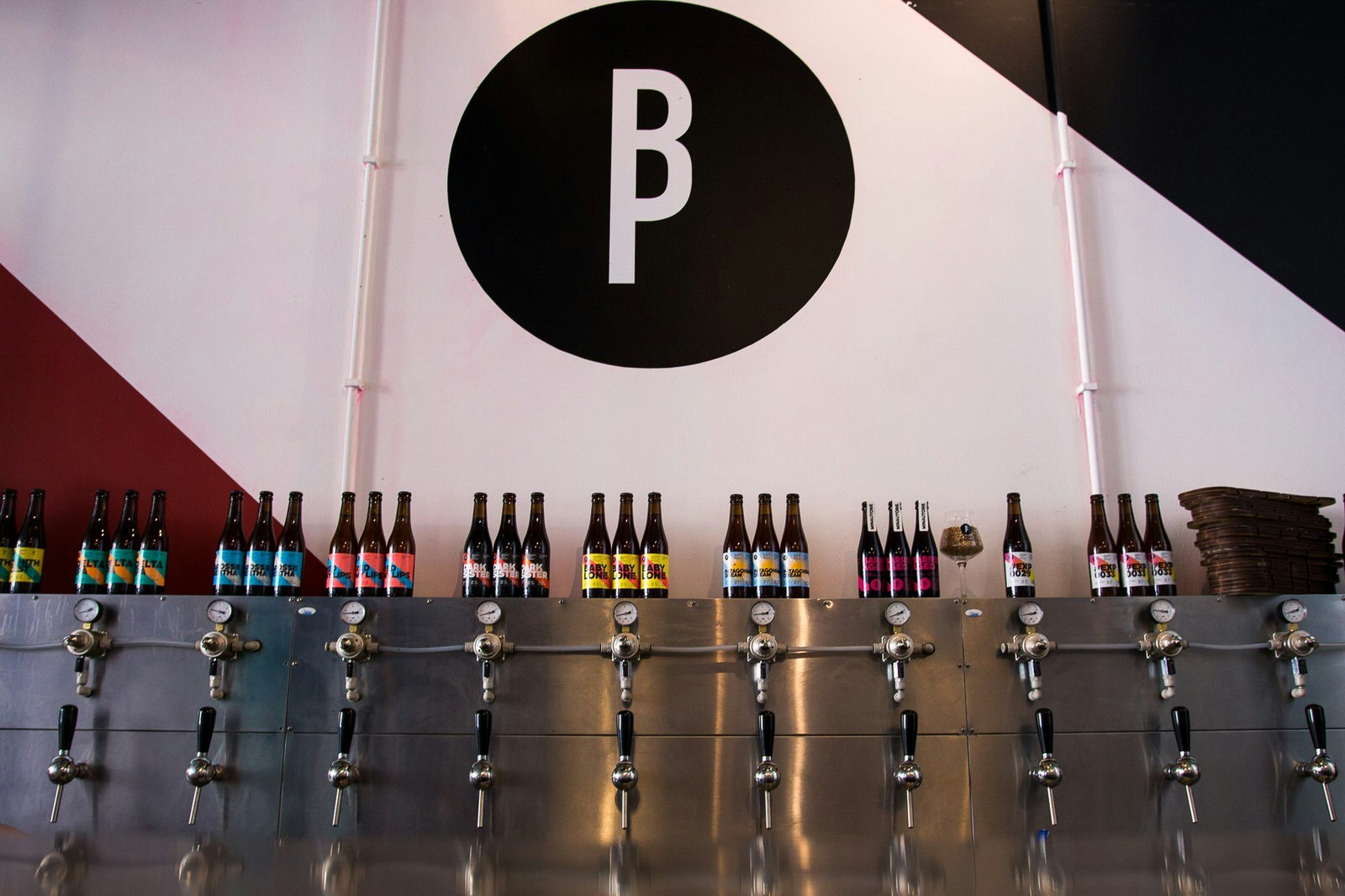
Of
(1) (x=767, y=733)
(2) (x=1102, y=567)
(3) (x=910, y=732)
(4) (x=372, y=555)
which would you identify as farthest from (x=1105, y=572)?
(4) (x=372, y=555)

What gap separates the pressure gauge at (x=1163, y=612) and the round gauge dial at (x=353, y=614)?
5.86 feet

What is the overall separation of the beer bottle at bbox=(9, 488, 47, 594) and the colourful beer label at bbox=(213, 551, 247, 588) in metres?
0.44

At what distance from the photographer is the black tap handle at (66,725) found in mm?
2154

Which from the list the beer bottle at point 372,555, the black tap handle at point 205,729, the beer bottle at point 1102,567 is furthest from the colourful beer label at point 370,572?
the beer bottle at point 1102,567

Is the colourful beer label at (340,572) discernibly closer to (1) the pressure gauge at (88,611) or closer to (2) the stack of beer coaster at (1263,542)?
(1) the pressure gauge at (88,611)

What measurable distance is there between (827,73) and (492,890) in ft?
7.93

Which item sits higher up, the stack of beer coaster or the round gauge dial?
the stack of beer coaster

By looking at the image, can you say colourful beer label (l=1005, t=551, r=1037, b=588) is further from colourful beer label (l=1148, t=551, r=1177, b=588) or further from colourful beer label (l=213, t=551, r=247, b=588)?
colourful beer label (l=213, t=551, r=247, b=588)

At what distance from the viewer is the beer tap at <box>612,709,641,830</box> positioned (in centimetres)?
210

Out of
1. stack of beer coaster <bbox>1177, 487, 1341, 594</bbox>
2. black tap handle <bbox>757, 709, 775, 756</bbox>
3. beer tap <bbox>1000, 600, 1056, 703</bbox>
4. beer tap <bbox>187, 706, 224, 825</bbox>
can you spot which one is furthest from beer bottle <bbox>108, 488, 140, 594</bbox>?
stack of beer coaster <bbox>1177, 487, 1341, 594</bbox>

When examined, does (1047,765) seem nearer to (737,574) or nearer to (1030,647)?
(1030,647)

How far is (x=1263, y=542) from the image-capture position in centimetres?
240

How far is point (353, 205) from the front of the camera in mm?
2949

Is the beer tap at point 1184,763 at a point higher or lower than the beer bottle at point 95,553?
lower
